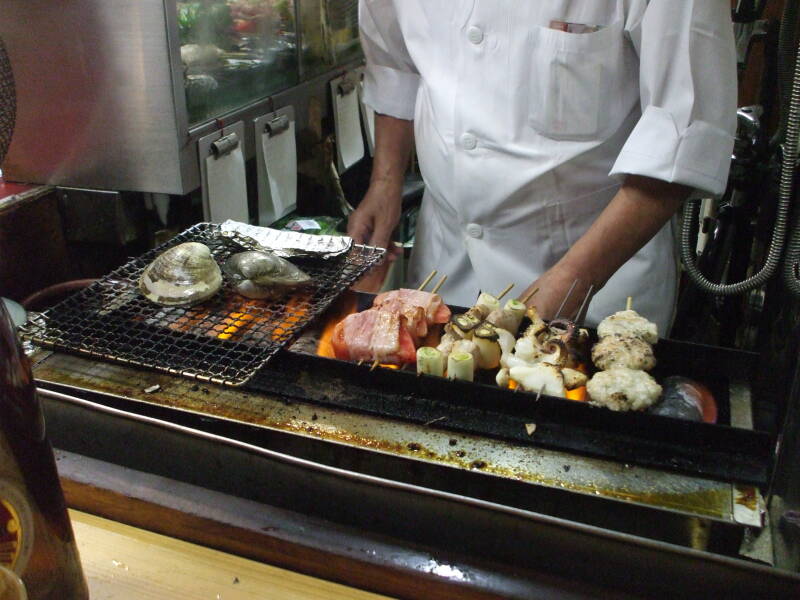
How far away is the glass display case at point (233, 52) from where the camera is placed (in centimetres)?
235

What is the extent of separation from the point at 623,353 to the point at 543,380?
209 millimetres

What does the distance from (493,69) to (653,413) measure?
132 centimetres

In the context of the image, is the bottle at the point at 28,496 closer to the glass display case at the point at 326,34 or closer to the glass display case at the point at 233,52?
the glass display case at the point at 233,52

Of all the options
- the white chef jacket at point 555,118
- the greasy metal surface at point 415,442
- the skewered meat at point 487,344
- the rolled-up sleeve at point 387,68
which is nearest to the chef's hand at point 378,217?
the white chef jacket at point 555,118

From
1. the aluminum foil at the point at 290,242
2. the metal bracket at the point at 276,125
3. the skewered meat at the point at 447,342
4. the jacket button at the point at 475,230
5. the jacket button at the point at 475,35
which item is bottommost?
the jacket button at the point at 475,230

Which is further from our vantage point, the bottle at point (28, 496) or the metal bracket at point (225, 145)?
the metal bracket at point (225, 145)

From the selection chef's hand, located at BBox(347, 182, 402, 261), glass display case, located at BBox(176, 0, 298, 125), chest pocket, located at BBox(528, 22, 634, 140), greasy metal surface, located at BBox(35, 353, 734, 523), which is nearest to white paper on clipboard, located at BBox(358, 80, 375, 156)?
glass display case, located at BBox(176, 0, 298, 125)

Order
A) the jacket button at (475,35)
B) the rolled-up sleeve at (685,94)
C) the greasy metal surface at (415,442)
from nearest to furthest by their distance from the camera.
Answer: the greasy metal surface at (415,442), the rolled-up sleeve at (685,94), the jacket button at (475,35)

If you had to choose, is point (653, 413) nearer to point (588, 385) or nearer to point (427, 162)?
point (588, 385)

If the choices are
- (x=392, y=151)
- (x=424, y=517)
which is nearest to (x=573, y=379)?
(x=424, y=517)

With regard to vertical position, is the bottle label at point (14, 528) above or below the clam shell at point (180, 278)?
above

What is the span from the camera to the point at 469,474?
1.33 meters

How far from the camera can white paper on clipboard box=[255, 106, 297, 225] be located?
2805 mm

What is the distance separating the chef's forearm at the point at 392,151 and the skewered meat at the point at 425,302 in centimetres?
114
